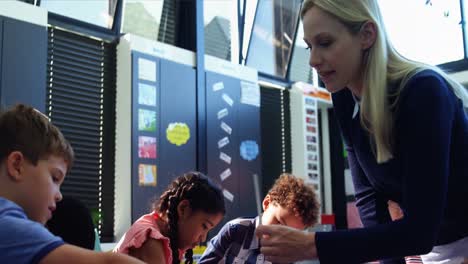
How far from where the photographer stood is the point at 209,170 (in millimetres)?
6008

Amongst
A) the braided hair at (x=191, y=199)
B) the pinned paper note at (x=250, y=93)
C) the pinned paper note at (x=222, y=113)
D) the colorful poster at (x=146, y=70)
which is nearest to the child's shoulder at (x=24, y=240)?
the braided hair at (x=191, y=199)

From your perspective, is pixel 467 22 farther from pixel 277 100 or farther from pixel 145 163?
pixel 145 163

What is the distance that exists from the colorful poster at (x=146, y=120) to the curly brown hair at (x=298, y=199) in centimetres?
255

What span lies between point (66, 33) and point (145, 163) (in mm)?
1343

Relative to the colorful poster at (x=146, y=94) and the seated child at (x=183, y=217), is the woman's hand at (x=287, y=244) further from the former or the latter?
the colorful poster at (x=146, y=94)

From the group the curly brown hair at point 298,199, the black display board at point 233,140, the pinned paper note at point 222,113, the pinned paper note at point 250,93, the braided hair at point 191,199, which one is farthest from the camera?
the pinned paper note at point 250,93

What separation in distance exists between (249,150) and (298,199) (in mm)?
3683

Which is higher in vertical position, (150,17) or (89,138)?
(150,17)

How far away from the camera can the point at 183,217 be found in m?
2.35

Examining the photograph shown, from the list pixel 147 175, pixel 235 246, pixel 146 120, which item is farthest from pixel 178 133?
pixel 235 246

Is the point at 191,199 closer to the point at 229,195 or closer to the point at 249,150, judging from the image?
the point at 229,195

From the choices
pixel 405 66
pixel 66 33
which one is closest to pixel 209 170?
pixel 66 33

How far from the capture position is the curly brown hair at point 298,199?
2879 mm

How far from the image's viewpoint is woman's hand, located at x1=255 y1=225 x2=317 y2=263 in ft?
3.45
